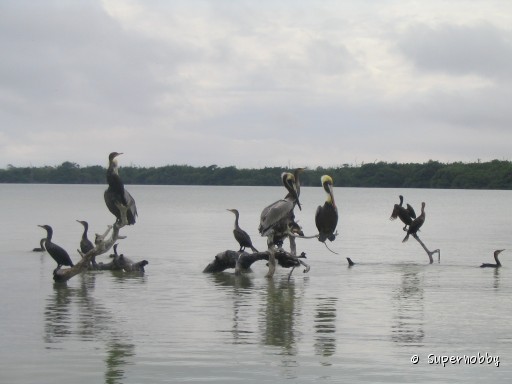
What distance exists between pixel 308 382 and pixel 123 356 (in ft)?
6.78

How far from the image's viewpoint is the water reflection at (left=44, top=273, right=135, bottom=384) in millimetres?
9750

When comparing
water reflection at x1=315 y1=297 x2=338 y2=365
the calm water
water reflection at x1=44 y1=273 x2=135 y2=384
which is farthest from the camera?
water reflection at x1=315 y1=297 x2=338 y2=365

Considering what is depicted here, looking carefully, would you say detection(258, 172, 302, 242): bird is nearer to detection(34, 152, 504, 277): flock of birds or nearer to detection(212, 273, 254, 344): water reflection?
detection(34, 152, 504, 277): flock of birds

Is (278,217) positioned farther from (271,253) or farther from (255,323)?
(255,323)

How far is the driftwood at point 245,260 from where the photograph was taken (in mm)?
16750

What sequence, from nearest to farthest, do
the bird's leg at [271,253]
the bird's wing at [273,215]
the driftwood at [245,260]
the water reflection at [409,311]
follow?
the water reflection at [409,311] → the bird's wing at [273,215] → the bird's leg at [271,253] → the driftwood at [245,260]

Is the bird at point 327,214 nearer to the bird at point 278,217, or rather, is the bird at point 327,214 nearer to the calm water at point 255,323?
the bird at point 278,217

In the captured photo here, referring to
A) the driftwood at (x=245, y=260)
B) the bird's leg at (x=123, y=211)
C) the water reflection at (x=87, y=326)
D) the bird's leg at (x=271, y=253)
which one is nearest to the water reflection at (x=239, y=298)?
the driftwood at (x=245, y=260)

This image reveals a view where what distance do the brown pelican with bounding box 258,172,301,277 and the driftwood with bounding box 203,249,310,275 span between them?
276mm

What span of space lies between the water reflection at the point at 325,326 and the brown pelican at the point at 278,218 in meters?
1.85

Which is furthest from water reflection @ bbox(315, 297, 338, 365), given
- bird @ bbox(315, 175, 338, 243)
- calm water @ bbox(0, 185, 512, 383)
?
bird @ bbox(315, 175, 338, 243)

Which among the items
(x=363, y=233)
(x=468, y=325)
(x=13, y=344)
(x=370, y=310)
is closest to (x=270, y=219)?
(x=370, y=310)

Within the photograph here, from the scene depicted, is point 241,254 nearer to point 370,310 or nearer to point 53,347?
point 370,310

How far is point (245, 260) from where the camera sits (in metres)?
17.6
